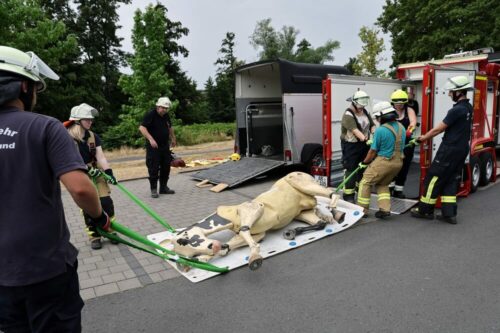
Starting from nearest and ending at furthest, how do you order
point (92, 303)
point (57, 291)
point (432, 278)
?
1. point (57, 291)
2. point (92, 303)
3. point (432, 278)

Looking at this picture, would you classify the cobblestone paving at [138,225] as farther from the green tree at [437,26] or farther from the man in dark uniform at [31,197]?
the green tree at [437,26]

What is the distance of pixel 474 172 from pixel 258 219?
4894mm

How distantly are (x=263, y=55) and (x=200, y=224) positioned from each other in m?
48.6

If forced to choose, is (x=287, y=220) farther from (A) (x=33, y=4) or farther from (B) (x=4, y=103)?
(A) (x=33, y=4)

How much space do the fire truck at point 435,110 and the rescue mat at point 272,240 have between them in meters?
1.44

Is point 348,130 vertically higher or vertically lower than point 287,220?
higher

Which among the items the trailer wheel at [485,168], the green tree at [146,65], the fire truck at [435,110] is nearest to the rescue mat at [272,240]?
the fire truck at [435,110]

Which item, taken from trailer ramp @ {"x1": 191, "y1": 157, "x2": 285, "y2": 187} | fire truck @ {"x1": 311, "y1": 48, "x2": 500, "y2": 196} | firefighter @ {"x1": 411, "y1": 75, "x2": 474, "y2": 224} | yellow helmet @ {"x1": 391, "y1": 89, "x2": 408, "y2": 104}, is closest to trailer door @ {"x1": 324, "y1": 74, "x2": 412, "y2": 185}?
fire truck @ {"x1": 311, "y1": 48, "x2": 500, "y2": 196}

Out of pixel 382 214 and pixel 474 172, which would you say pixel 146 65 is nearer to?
pixel 474 172

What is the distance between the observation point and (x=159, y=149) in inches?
294

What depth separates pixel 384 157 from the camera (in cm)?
547

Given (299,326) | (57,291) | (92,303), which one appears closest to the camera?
(57,291)

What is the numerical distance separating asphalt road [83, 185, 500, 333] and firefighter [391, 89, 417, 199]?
189 cm

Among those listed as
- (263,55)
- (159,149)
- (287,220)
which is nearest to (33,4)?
(159,149)
